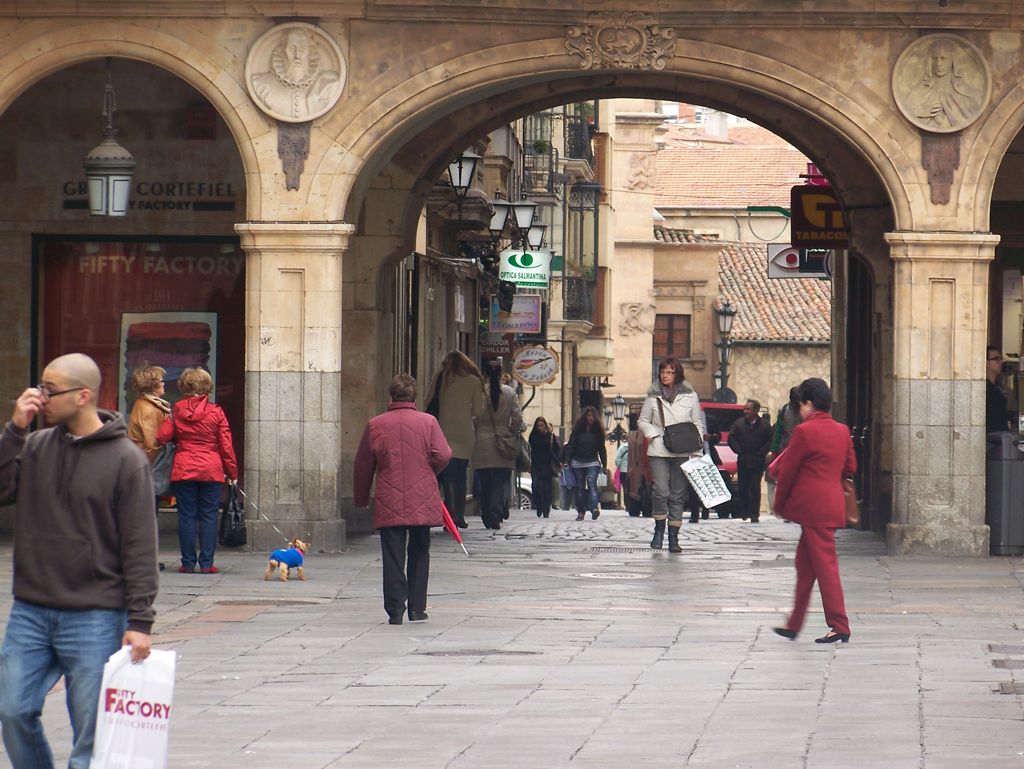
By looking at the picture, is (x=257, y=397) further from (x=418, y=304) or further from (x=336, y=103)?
(x=418, y=304)

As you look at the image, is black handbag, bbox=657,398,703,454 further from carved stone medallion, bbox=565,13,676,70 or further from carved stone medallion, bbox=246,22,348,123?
carved stone medallion, bbox=246,22,348,123

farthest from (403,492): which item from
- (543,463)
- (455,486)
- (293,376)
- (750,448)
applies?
(543,463)

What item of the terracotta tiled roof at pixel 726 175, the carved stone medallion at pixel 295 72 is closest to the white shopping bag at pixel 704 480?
the carved stone medallion at pixel 295 72

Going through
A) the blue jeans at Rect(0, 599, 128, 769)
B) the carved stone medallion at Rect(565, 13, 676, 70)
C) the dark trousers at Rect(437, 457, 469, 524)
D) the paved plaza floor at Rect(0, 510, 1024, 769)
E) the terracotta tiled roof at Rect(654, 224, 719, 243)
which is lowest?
the paved plaza floor at Rect(0, 510, 1024, 769)

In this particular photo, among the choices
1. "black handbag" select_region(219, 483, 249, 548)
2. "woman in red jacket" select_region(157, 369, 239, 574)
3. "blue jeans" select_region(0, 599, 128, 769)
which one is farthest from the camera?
"black handbag" select_region(219, 483, 249, 548)

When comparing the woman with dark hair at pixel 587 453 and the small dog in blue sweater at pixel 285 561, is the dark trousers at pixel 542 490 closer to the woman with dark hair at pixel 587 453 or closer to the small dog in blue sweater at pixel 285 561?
the woman with dark hair at pixel 587 453

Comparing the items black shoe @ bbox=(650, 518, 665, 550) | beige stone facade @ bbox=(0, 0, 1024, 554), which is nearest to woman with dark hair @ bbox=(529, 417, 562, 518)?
black shoe @ bbox=(650, 518, 665, 550)

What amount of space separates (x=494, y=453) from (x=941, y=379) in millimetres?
6248

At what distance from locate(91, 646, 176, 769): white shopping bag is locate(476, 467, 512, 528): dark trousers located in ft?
52.1

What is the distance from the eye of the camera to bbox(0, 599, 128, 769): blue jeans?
6164 mm

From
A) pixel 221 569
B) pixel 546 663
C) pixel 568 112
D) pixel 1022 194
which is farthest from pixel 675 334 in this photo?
pixel 546 663

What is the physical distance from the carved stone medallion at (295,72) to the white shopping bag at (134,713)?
11532 mm

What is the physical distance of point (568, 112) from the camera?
153 feet

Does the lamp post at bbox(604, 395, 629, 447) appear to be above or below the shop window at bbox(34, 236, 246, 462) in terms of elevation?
below
